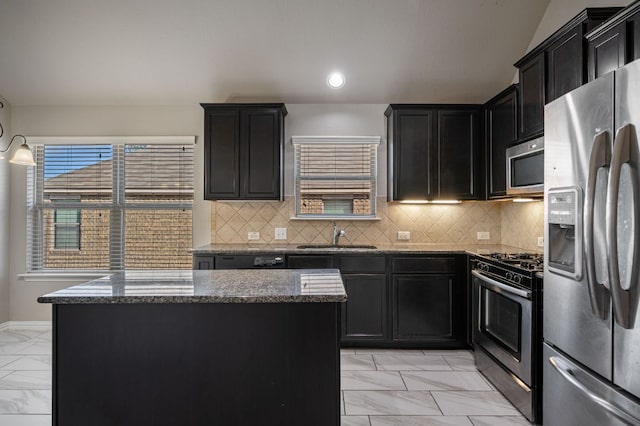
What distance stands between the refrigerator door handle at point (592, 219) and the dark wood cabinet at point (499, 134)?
1.65 meters

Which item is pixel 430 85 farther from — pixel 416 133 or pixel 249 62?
pixel 249 62

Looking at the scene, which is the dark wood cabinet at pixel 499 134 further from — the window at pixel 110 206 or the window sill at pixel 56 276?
the window sill at pixel 56 276

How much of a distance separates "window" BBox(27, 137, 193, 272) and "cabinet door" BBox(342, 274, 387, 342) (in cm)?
201

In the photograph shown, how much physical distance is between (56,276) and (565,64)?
525cm

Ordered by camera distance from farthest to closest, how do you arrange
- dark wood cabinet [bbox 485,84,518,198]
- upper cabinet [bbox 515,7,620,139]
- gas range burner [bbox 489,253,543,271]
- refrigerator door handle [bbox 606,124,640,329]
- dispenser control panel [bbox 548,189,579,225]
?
dark wood cabinet [bbox 485,84,518,198], gas range burner [bbox 489,253,543,271], upper cabinet [bbox 515,7,620,139], dispenser control panel [bbox 548,189,579,225], refrigerator door handle [bbox 606,124,640,329]

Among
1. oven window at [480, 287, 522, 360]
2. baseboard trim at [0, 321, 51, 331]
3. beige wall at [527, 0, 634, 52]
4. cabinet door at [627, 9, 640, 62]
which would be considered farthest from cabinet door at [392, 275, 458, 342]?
baseboard trim at [0, 321, 51, 331]

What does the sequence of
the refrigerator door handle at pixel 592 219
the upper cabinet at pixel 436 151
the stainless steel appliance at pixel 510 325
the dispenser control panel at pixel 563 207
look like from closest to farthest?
the refrigerator door handle at pixel 592 219 → the dispenser control panel at pixel 563 207 → the stainless steel appliance at pixel 510 325 → the upper cabinet at pixel 436 151

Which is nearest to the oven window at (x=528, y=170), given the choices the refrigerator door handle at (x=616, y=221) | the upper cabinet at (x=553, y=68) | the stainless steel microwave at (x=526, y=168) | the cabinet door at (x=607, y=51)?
the stainless steel microwave at (x=526, y=168)

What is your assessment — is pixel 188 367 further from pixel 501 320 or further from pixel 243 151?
pixel 243 151

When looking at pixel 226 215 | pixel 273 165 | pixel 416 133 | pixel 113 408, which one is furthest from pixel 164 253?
pixel 416 133

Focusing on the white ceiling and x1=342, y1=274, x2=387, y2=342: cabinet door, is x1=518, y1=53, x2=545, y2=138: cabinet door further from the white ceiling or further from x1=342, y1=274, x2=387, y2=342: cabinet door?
Result: x1=342, y1=274, x2=387, y2=342: cabinet door

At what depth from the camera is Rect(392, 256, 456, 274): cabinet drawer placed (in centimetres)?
355

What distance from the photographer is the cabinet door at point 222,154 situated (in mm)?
3885

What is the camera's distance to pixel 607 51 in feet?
6.45
